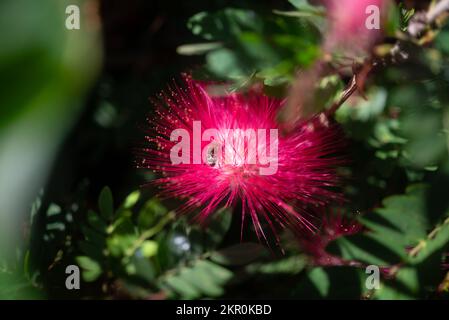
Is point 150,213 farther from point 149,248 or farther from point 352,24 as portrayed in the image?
point 352,24

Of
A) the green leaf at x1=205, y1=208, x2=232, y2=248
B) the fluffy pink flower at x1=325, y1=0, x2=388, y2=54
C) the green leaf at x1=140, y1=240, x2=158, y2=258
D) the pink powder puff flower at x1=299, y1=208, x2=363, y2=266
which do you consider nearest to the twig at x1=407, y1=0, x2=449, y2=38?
the fluffy pink flower at x1=325, y1=0, x2=388, y2=54

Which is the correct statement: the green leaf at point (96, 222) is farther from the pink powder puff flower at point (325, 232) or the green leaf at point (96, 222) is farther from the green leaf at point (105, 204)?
the pink powder puff flower at point (325, 232)

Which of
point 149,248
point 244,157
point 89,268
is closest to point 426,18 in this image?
point 244,157

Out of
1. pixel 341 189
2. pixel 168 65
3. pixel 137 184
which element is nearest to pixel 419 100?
pixel 341 189

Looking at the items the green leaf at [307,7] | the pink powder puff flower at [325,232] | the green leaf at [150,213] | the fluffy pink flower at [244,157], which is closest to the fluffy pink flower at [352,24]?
the green leaf at [307,7]

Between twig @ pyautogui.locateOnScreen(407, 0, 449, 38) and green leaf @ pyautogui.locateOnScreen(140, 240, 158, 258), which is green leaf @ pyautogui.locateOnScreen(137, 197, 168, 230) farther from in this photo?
twig @ pyautogui.locateOnScreen(407, 0, 449, 38)
